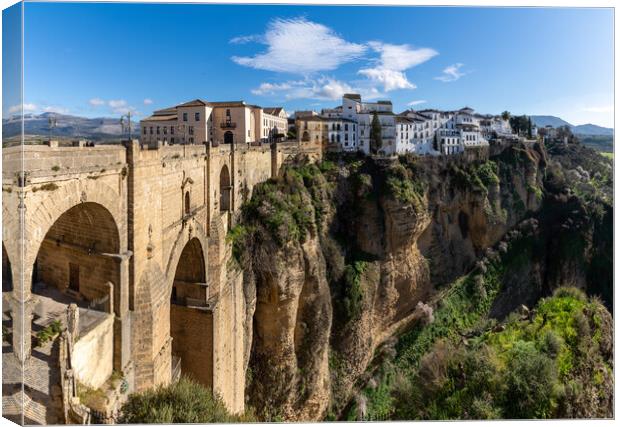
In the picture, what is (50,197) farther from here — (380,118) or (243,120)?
(380,118)

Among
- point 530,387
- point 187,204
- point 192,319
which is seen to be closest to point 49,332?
point 187,204

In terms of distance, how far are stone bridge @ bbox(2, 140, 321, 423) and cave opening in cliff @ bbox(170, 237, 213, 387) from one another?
26 mm

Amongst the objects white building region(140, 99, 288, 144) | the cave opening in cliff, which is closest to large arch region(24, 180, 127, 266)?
the cave opening in cliff

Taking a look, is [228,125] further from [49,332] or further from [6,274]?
[6,274]

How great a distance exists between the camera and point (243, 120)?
17422mm

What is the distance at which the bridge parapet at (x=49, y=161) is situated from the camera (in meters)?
4.66

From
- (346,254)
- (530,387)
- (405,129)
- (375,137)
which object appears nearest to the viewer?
(530,387)

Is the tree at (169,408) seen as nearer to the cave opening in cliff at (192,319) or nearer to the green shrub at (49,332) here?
the green shrub at (49,332)

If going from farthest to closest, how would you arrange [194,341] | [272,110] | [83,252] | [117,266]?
[272,110]
[194,341]
[83,252]
[117,266]

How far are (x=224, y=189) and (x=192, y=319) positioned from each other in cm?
390

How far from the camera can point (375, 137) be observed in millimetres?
23328

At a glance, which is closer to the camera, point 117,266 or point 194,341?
point 117,266

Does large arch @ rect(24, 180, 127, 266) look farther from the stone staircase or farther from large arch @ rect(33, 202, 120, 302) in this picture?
the stone staircase

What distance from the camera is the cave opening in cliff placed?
401 inches
